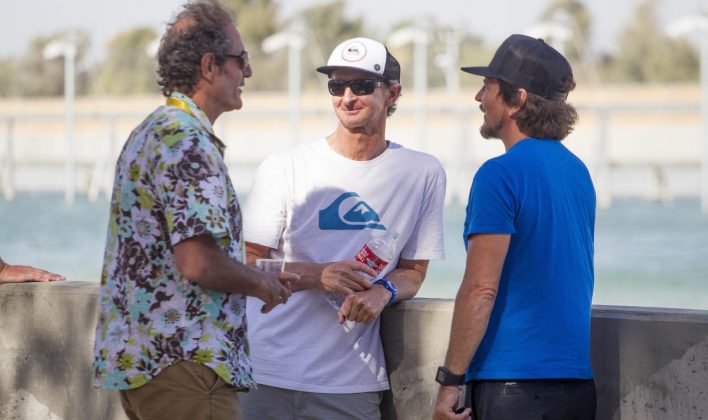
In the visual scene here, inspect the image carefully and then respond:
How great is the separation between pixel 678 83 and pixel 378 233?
74878mm

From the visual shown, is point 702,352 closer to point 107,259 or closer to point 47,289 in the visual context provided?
point 107,259

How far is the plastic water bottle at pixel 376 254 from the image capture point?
3.69 meters

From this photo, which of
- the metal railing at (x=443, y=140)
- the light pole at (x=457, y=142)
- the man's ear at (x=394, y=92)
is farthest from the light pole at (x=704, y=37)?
the man's ear at (x=394, y=92)

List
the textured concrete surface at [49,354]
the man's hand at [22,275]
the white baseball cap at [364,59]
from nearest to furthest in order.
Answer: the white baseball cap at [364,59]
the textured concrete surface at [49,354]
the man's hand at [22,275]

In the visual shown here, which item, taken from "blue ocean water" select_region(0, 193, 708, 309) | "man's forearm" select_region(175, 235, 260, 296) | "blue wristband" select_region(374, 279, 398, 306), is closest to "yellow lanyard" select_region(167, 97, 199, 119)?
"man's forearm" select_region(175, 235, 260, 296)

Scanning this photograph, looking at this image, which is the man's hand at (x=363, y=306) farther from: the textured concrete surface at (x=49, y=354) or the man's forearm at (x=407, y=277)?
the textured concrete surface at (x=49, y=354)

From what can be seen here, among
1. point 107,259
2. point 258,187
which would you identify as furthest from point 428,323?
point 107,259

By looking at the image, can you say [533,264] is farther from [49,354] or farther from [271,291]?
[49,354]

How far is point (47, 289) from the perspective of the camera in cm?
457

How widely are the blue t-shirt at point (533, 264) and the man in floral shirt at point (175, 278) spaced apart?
0.61 metres

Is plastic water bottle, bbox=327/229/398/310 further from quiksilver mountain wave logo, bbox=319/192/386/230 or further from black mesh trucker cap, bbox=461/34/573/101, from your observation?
black mesh trucker cap, bbox=461/34/573/101

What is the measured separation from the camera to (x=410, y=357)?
4121mm

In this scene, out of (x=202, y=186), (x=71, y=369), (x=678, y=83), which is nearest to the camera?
(x=202, y=186)

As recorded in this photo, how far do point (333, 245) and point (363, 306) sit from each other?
0.27 meters
